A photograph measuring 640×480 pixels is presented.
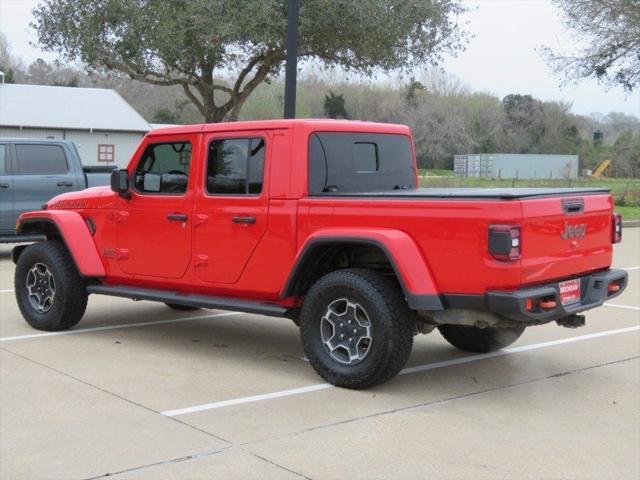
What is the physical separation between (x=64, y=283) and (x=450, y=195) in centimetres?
377

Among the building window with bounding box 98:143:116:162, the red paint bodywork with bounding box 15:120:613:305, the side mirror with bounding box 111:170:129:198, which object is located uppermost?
the building window with bounding box 98:143:116:162

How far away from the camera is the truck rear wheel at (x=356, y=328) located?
575cm

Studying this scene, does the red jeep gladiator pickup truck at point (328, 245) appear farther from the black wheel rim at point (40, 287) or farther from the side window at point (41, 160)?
the side window at point (41, 160)

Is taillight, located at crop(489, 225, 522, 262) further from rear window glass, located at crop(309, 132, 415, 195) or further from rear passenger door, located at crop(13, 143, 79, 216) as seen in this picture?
rear passenger door, located at crop(13, 143, 79, 216)

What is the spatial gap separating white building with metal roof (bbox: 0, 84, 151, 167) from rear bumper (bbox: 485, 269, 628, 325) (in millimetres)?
33003

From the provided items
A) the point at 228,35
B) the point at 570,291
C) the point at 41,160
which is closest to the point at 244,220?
the point at 570,291

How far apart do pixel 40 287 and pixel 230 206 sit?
241 centimetres

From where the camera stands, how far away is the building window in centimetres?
3861

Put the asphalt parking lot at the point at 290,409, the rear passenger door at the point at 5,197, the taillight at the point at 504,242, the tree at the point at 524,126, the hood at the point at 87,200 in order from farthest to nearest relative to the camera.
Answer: the tree at the point at 524,126, the rear passenger door at the point at 5,197, the hood at the point at 87,200, the taillight at the point at 504,242, the asphalt parking lot at the point at 290,409

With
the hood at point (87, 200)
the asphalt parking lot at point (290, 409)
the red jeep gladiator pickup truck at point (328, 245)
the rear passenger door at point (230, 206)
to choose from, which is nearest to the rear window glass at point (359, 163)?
the red jeep gladiator pickup truck at point (328, 245)

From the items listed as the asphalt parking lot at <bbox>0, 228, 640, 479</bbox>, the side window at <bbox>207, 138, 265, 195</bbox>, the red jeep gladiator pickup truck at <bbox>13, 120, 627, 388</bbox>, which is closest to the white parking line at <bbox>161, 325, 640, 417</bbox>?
the asphalt parking lot at <bbox>0, 228, 640, 479</bbox>

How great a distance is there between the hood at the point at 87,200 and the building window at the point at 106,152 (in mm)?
31411

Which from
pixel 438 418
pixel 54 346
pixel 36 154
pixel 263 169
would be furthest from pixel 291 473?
pixel 36 154

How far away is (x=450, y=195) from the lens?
5.58m
